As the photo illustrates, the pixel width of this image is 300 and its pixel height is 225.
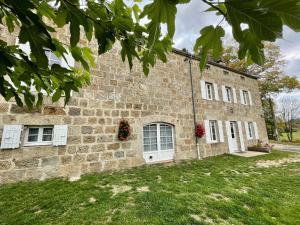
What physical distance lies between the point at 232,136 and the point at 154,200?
8.54 metres

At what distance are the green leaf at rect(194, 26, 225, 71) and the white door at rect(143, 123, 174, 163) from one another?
6100 millimetres

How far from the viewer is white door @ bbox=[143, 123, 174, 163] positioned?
6.70 metres

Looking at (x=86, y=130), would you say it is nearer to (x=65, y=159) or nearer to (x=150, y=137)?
(x=65, y=159)

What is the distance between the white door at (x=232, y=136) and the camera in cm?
950

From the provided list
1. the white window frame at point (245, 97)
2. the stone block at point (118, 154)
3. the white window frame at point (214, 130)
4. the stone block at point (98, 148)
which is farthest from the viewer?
the white window frame at point (245, 97)

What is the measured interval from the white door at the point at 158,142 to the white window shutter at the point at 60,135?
9.35 ft

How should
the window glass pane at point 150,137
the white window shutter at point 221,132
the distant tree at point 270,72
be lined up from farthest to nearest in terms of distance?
the distant tree at point 270,72 → the white window shutter at point 221,132 → the window glass pane at point 150,137

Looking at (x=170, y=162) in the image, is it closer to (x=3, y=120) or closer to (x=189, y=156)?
(x=189, y=156)

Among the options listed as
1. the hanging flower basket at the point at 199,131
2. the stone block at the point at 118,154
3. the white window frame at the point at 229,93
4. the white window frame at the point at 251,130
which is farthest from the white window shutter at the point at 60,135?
the white window frame at the point at 251,130

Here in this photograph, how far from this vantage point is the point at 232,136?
1023cm

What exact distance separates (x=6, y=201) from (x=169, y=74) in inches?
269

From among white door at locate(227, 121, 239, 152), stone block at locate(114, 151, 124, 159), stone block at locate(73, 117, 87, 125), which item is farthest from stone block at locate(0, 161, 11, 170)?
white door at locate(227, 121, 239, 152)

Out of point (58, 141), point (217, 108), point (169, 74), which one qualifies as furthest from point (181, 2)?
point (217, 108)

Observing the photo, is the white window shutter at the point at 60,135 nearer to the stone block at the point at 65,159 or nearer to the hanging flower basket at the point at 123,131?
the stone block at the point at 65,159
